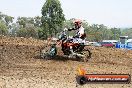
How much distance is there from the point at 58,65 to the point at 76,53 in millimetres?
1918

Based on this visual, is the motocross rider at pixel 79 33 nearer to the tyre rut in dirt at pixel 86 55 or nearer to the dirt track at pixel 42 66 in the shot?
the tyre rut in dirt at pixel 86 55

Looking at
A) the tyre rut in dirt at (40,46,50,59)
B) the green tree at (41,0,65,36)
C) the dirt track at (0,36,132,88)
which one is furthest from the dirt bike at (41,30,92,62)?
the green tree at (41,0,65,36)

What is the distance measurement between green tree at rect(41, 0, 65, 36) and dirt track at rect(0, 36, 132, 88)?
29.5 meters

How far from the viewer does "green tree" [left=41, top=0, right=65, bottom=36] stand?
158ft

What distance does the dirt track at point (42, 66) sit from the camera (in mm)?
10734

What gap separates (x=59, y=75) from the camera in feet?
40.2

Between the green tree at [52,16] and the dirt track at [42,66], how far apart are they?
29.5 m

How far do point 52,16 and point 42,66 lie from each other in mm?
36355

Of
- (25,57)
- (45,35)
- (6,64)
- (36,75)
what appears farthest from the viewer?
(45,35)

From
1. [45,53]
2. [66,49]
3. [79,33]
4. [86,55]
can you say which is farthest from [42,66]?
[86,55]

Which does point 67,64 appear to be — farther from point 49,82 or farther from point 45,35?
A: point 45,35

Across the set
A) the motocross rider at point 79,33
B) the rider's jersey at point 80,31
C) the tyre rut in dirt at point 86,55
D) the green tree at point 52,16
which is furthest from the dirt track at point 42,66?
the green tree at point 52,16

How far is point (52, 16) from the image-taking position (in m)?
49.9

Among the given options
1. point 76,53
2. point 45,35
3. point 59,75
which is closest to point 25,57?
point 76,53
